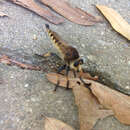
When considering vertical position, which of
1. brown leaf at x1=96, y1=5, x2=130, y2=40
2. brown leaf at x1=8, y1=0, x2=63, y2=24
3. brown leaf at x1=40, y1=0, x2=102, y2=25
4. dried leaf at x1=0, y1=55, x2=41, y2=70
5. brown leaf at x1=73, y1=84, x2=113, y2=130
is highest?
brown leaf at x1=96, y1=5, x2=130, y2=40

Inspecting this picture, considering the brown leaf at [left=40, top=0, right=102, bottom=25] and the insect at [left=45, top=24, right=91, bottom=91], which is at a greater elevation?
the brown leaf at [left=40, top=0, right=102, bottom=25]

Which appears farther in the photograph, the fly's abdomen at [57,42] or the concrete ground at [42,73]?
the fly's abdomen at [57,42]

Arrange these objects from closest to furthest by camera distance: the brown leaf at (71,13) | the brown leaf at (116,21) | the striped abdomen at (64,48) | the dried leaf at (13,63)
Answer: the dried leaf at (13,63) → the striped abdomen at (64,48) → the brown leaf at (116,21) → the brown leaf at (71,13)

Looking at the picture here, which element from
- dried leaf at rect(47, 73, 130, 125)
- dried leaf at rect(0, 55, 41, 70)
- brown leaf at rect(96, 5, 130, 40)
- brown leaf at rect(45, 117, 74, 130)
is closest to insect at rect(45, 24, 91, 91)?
dried leaf at rect(47, 73, 130, 125)

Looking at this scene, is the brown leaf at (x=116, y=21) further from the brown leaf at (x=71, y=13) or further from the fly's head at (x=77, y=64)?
the fly's head at (x=77, y=64)

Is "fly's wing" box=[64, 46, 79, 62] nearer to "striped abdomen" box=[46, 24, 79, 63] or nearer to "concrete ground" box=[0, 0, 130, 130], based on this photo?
"striped abdomen" box=[46, 24, 79, 63]

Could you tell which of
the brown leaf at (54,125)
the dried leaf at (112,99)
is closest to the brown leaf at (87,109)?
the dried leaf at (112,99)
